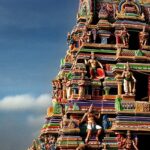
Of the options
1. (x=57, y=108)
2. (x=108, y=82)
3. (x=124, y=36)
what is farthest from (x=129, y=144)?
(x=57, y=108)

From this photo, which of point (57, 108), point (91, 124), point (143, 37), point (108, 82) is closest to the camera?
point (91, 124)

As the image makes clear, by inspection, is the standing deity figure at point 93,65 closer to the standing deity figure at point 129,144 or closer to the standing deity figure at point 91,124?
the standing deity figure at point 91,124

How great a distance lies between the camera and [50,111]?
3206 cm

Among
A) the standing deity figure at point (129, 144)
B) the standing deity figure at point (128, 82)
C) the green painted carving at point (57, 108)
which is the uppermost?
the standing deity figure at point (128, 82)

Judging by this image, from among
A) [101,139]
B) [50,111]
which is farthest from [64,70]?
[101,139]

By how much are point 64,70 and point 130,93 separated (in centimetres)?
824

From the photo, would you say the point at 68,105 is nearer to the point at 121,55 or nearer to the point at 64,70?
the point at 121,55

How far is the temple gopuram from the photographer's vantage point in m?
24.2

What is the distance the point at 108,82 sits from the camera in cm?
2656

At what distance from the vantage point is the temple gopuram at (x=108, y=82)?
24188mm

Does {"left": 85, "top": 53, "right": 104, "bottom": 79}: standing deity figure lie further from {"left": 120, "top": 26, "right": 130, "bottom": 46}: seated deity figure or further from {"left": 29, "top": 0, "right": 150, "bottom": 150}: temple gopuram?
{"left": 120, "top": 26, "right": 130, "bottom": 46}: seated deity figure

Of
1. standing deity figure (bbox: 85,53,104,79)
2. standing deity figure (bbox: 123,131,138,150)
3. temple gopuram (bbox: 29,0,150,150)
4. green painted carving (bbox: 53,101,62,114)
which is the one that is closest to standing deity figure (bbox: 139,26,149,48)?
temple gopuram (bbox: 29,0,150,150)

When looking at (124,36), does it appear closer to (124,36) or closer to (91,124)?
(124,36)

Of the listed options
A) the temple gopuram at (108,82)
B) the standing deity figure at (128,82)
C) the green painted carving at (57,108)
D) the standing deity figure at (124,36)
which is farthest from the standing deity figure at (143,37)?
the green painted carving at (57,108)
